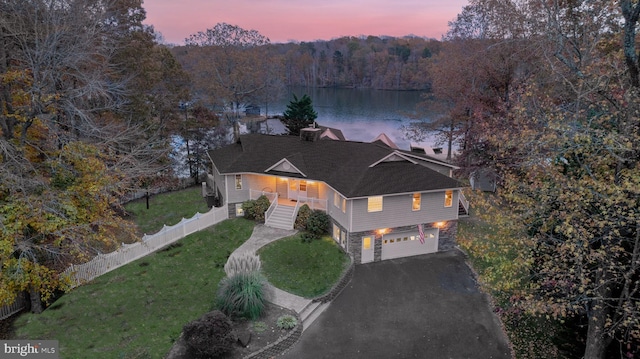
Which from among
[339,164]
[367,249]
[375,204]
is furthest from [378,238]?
[339,164]

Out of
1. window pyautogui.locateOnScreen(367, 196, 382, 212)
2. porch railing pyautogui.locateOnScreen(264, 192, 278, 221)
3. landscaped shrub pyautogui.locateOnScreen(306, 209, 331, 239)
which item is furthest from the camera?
porch railing pyautogui.locateOnScreen(264, 192, 278, 221)

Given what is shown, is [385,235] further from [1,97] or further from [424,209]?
[1,97]

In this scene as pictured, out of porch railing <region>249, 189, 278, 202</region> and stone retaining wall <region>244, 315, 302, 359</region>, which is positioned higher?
porch railing <region>249, 189, 278, 202</region>

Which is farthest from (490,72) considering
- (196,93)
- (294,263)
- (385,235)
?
(196,93)

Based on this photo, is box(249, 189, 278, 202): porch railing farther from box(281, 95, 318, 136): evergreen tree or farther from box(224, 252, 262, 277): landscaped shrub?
box(281, 95, 318, 136): evergreen tree

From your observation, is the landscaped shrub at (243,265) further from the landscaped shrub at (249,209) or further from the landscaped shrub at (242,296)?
the landscaped shrub at (249,209)

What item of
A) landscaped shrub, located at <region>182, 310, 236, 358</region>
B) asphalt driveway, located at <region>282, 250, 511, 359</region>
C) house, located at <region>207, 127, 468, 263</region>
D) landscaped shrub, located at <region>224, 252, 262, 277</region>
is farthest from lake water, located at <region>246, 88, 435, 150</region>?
landscaped shrub, located at <region>182, 310, 236, 358</region>

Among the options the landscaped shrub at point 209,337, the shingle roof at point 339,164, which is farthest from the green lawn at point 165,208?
the landscaped shrub at point 209,337

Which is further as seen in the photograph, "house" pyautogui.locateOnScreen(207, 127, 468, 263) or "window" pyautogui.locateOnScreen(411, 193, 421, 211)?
"window" pyautogui.locateOnScreen(411, 193, 421, 211)
